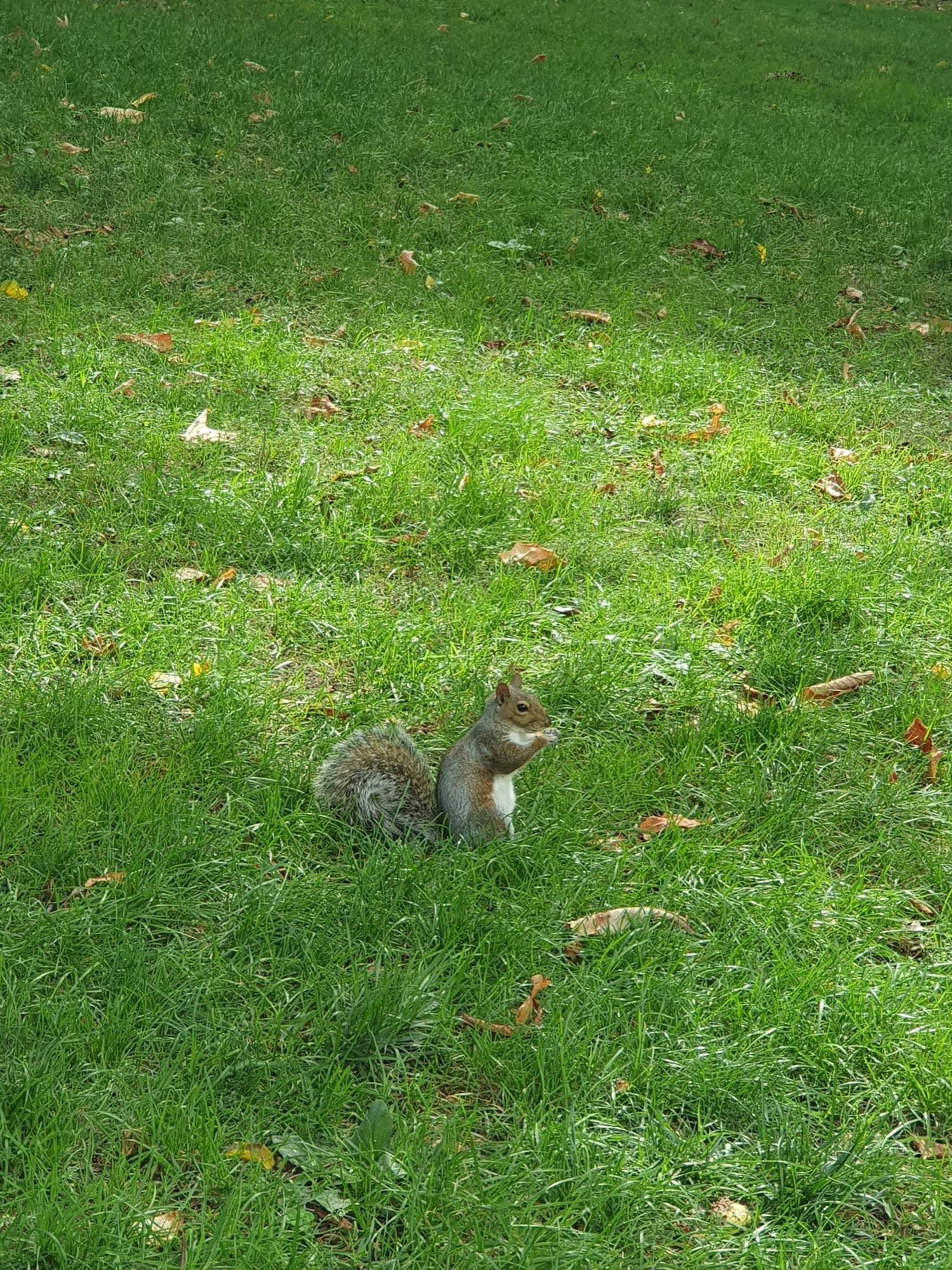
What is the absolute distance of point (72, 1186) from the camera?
6.15ft

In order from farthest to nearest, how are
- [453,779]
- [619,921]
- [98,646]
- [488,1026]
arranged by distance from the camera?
[98,646] < [453,779] < [619,921] < [488,1026]

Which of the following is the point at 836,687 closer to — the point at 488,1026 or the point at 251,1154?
the point at 488,1026

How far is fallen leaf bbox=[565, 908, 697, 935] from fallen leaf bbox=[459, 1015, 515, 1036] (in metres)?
0.31

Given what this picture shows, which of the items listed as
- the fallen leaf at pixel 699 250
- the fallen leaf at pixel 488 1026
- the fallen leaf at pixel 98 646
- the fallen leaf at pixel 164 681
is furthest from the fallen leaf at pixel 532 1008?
the fallen leaf at pixel 699 250

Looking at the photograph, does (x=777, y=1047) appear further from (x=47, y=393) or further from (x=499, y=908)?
(x=47, y=393)

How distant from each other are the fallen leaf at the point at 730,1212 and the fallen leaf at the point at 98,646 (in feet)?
7.20

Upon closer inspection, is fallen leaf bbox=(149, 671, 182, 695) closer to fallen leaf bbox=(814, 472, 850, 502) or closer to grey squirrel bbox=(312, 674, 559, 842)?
grey squirrel bbox=(312, 674, 559, 842)

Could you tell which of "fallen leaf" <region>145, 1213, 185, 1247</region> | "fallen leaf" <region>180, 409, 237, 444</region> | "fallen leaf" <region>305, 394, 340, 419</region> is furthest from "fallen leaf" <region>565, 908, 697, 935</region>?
"fallen leaf" <region>305, 394, 340, 419</region>

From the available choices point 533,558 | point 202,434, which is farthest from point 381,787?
point 202,434

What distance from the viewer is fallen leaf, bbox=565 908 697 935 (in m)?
2.50

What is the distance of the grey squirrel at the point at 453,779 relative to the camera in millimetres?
2646

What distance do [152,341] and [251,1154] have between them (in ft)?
13.2

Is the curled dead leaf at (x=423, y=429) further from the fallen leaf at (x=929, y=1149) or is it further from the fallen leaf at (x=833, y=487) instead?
the fallen leaf at (x=929, y=1149)

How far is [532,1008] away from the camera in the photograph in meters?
2.31
